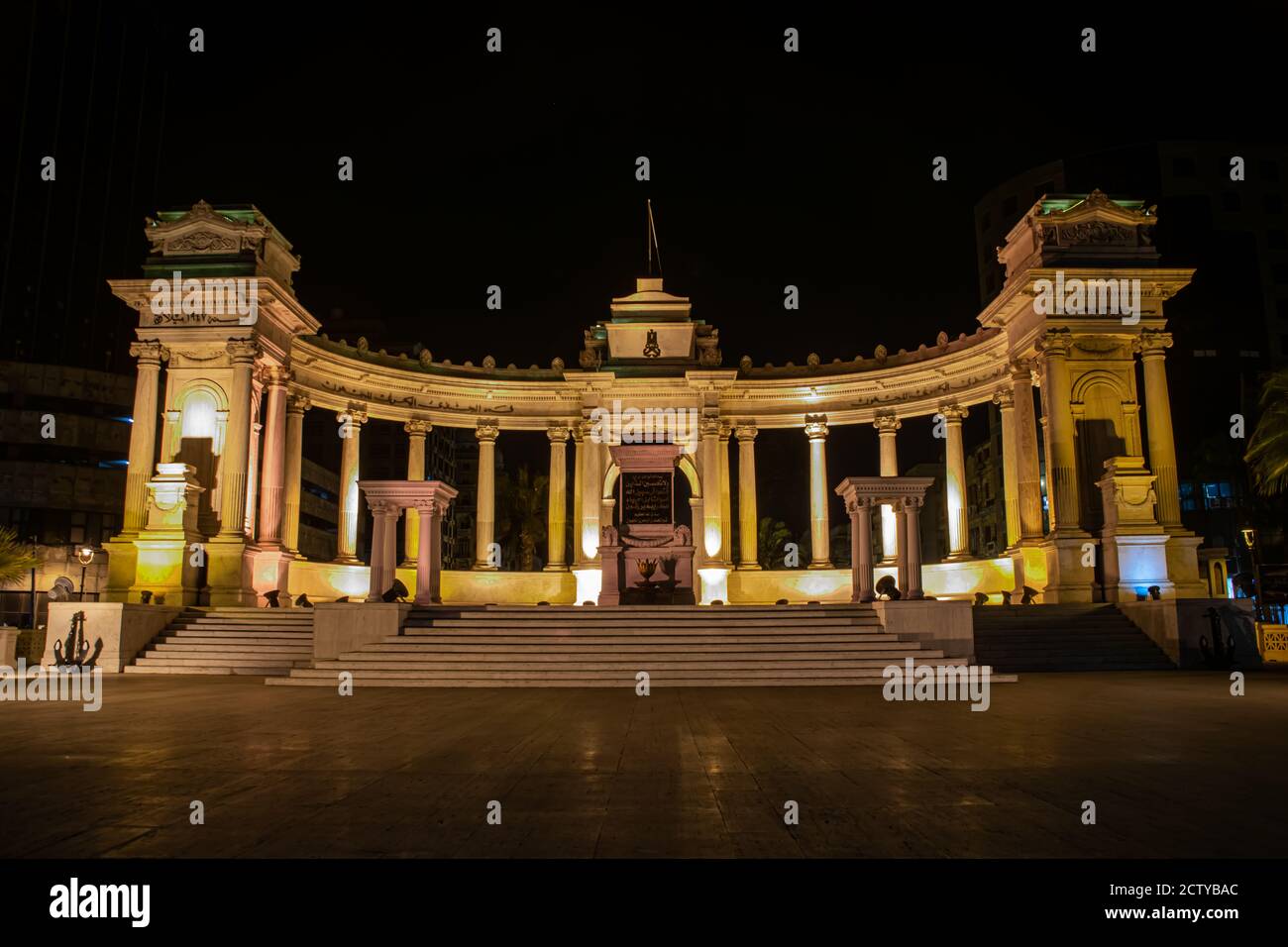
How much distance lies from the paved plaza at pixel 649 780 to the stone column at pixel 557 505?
103 feet

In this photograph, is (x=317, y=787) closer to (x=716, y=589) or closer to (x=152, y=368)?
(x=152, y=368)

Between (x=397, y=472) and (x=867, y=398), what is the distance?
9635cm

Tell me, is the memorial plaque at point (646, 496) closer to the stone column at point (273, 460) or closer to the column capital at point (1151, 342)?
the stone column at point (273, 460)

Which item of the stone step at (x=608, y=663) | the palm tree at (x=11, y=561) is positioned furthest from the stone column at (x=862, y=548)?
the palm tree at (x=11, y=561)

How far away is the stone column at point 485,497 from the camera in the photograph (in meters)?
→ 49.2

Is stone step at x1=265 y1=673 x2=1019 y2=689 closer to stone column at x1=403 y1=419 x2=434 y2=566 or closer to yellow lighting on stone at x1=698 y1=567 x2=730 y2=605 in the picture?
yellow lighting on stone at x1=698 y1=567 x2=730 y2=605

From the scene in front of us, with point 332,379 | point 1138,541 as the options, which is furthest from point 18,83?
point 1138,541

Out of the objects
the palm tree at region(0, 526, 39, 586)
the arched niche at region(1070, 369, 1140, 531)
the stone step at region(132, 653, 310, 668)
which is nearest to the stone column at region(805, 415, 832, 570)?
the arched niche at region(1070, 369, 1140, 531)

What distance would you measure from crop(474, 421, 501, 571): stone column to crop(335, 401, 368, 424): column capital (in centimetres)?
626

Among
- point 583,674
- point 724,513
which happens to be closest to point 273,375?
point 724,513

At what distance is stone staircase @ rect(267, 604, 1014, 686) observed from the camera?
24.1 meters

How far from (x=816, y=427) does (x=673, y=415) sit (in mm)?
8752

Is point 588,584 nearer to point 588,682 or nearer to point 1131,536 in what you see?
point 588,682
